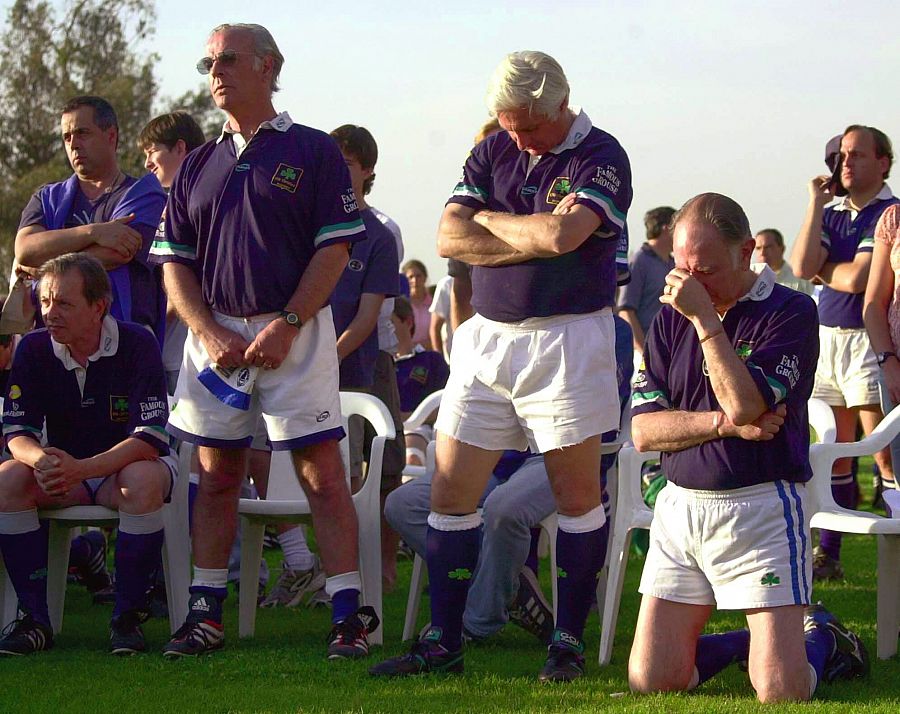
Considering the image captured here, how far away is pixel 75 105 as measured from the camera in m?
6.13

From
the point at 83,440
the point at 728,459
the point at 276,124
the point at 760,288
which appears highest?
the point at 276,124

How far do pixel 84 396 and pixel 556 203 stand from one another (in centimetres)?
208

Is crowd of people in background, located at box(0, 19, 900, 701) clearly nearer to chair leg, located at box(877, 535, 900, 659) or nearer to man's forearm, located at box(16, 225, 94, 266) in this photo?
man's forearm, located at box(16, 225, 94, 266)

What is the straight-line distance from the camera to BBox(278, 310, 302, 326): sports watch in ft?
16.1

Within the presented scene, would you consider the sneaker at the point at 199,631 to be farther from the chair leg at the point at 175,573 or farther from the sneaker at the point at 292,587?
the sneaker at the point at 292,587

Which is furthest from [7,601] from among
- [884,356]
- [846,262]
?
[846,262]

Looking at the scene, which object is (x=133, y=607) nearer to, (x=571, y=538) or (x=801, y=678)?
(x=571, y=538)

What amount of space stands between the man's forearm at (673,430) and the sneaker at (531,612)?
1.25m

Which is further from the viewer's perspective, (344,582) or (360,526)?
(360,526)

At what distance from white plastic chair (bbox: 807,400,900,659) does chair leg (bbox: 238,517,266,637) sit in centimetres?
219

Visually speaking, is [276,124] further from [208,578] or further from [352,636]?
[352,636]

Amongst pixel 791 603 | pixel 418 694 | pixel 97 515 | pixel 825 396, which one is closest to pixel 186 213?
pixel 97 515

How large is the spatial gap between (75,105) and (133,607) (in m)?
2.34

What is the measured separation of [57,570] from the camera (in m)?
5.49
